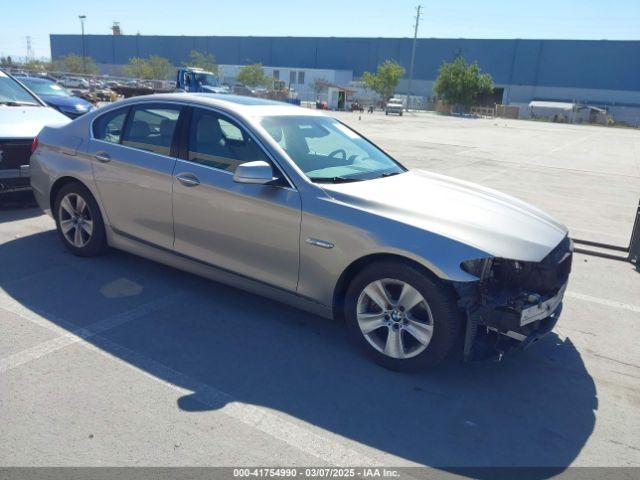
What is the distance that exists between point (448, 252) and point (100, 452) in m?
2.23

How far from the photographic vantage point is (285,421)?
3111 millimetres

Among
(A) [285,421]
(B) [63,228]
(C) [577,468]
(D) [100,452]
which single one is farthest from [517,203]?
(B) [63,228]

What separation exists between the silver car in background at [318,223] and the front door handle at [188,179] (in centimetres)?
1

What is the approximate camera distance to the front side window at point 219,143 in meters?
4.23

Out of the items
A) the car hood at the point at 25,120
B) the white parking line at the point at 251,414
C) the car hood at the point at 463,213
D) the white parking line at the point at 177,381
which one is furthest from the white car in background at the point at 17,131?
the car hood at the point at 463,213

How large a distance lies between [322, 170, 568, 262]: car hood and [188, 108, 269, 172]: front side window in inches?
29.4

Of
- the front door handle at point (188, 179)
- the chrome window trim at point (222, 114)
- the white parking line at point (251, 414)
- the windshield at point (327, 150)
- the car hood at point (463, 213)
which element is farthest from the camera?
the front door handle at point (188, 179)

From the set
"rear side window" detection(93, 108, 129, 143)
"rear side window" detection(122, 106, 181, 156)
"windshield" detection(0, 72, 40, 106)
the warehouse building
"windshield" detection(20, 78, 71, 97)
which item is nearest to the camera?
"rear side window" detection(122, 106, 181, 156)

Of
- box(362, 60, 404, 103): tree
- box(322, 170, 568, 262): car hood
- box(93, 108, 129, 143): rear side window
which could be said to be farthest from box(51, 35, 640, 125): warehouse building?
box(93, 108, 129, 143): rear side window

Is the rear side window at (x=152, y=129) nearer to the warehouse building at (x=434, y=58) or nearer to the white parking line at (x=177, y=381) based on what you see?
the white parking line at (x=177, y=381)

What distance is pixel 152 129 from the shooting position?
484 cm

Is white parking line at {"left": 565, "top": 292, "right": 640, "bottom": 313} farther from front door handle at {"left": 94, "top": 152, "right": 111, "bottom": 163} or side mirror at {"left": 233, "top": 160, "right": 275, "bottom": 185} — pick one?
front door handle at {"left": 94, "top": 152, "right": 111, "bottom": 163}

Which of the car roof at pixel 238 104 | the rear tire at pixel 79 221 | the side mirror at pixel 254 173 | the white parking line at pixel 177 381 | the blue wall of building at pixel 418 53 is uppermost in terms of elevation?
the blue wall of building at pixel 418 53

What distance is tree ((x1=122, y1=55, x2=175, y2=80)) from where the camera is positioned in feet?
250
